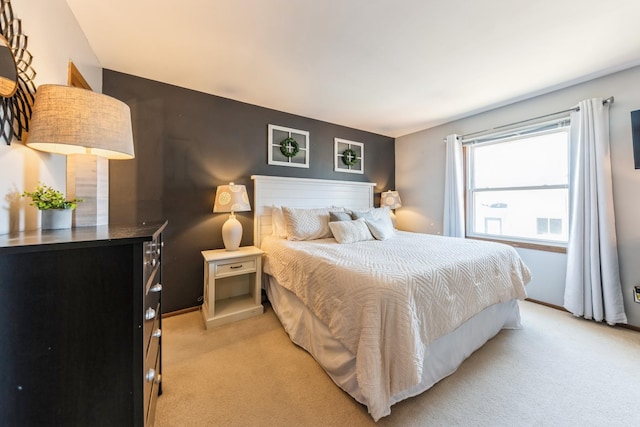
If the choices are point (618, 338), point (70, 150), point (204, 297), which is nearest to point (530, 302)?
point (618, 338)

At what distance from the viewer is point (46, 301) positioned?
71cm

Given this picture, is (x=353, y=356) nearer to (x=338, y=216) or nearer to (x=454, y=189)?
(x=338, y=216)

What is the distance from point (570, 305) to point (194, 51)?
4.31 meters

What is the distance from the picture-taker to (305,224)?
8.81 feet

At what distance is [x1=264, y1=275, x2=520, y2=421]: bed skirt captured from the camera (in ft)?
4.71

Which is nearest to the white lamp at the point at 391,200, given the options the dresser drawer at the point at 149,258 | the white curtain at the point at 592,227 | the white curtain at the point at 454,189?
the white curtain at the point at 454,189

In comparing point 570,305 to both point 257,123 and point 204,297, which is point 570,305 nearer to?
point 204,297

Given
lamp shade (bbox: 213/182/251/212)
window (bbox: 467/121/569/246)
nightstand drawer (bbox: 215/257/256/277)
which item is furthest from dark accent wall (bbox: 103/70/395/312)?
window (bbox: 467/121/569/246)

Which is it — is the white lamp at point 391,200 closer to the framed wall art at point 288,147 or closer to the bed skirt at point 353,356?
the framed wall art at point 288,147

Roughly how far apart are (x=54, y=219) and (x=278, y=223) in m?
1.93

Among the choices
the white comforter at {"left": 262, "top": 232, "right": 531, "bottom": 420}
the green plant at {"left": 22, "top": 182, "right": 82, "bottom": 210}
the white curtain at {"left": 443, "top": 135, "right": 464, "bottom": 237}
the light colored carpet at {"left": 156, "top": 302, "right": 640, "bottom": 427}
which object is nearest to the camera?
the green plant at {"left": 22, "top": 182, "right": 82, "bottom": 210}

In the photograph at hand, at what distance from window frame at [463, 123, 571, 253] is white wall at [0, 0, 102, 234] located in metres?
4.11

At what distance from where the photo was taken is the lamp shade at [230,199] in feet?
8.22

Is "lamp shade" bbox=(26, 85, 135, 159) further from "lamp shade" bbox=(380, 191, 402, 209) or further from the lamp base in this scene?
"lamp shade" bbox=(380, 191, 402, 209)
